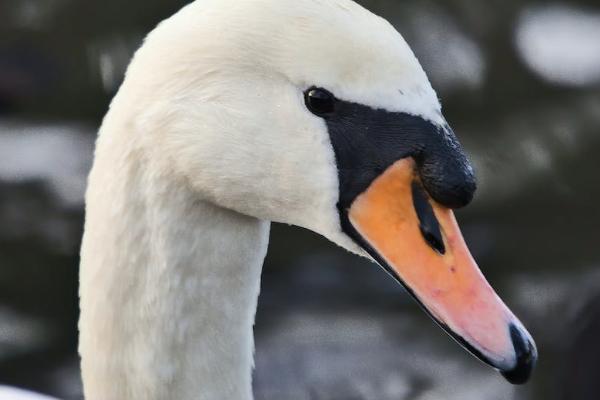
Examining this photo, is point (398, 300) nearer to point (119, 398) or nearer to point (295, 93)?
point (119, 398)

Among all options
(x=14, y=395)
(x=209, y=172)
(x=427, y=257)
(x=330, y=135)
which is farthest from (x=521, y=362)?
(x=14, y=395)

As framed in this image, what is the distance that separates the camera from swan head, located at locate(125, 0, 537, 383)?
179cm

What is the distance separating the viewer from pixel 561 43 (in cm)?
474

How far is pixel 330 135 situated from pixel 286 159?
0.23 ft

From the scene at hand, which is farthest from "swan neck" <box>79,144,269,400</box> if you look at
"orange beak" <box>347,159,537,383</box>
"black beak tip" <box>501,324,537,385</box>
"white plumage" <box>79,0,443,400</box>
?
"black beak tip" <box>501,324,537,385</box>

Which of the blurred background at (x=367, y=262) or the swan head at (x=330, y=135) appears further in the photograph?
the blurred background at (x=367, y=262)

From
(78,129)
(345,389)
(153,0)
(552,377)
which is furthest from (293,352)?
(153,0)

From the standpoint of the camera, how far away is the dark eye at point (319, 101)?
5.90 ft

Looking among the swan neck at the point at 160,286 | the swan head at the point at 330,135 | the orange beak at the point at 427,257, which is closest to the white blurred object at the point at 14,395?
the swan neck at the point at 160,286

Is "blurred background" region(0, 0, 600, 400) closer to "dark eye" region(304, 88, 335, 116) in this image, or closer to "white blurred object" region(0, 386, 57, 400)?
"white blurred object" region(0, 386, 57, 400)

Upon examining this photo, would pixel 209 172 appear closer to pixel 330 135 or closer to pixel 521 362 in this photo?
pixel 330 135

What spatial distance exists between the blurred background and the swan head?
1.73 meters

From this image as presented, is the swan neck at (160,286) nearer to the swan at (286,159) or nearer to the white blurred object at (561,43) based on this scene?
the swan at (286,159)

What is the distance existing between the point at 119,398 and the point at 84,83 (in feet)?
Answer: 8.37
